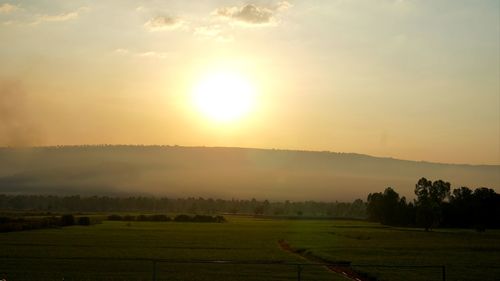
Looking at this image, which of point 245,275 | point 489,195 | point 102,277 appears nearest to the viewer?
point 102,277

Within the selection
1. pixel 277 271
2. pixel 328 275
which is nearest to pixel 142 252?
pixel 277 271

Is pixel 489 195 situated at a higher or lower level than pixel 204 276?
higher

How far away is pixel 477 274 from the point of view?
49.5 meters

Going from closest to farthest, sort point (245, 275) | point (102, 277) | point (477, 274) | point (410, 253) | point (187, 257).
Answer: point (102, 277) < point (245, 275) < point (477, 274) < point (187, 257) < point (410, 253)

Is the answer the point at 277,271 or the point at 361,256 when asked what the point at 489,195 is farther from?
the point at 277,271

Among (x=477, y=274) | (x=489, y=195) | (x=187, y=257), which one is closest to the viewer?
(x=477, y=274)

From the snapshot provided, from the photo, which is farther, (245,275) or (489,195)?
(489,195)

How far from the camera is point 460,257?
68.4 meters

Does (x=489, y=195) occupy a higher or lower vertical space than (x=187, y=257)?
higher

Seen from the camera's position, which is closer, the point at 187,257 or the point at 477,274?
the point at 477,274

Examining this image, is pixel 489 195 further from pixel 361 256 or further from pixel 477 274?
pixel 477 274

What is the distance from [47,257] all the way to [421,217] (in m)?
141

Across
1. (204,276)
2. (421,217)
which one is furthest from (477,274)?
(421,217)

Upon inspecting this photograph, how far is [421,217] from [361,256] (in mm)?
119028
